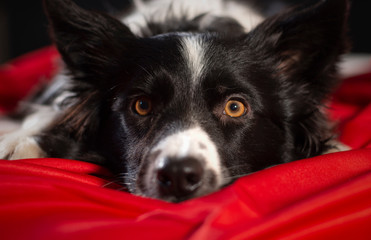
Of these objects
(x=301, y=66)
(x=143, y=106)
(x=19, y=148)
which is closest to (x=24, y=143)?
(x=19, y=148)

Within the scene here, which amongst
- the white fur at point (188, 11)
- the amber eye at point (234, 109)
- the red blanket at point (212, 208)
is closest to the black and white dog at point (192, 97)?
the amber eye at point (234, 109)

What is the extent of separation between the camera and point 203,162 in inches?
67.1

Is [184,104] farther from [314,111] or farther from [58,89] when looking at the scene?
[58,89]

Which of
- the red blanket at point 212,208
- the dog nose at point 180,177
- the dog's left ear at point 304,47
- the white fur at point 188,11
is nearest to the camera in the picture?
the red blanket at point 212,208

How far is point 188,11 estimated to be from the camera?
3.29m

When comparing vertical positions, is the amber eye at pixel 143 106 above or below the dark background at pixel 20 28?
above

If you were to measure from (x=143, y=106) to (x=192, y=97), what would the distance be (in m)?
0.30

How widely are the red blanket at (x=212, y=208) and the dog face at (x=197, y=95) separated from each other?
0.25 meters

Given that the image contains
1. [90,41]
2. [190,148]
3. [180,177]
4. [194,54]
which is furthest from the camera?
[90,41]

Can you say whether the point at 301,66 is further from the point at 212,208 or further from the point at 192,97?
the point at 212,208

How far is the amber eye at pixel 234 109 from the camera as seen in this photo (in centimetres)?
209

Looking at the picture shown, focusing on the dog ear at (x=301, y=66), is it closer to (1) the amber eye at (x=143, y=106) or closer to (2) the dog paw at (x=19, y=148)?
(1) the amber eye at (x=143, y=106)

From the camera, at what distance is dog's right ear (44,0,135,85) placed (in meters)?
2.42

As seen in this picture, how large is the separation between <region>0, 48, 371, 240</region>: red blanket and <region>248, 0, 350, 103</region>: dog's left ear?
74 cm
